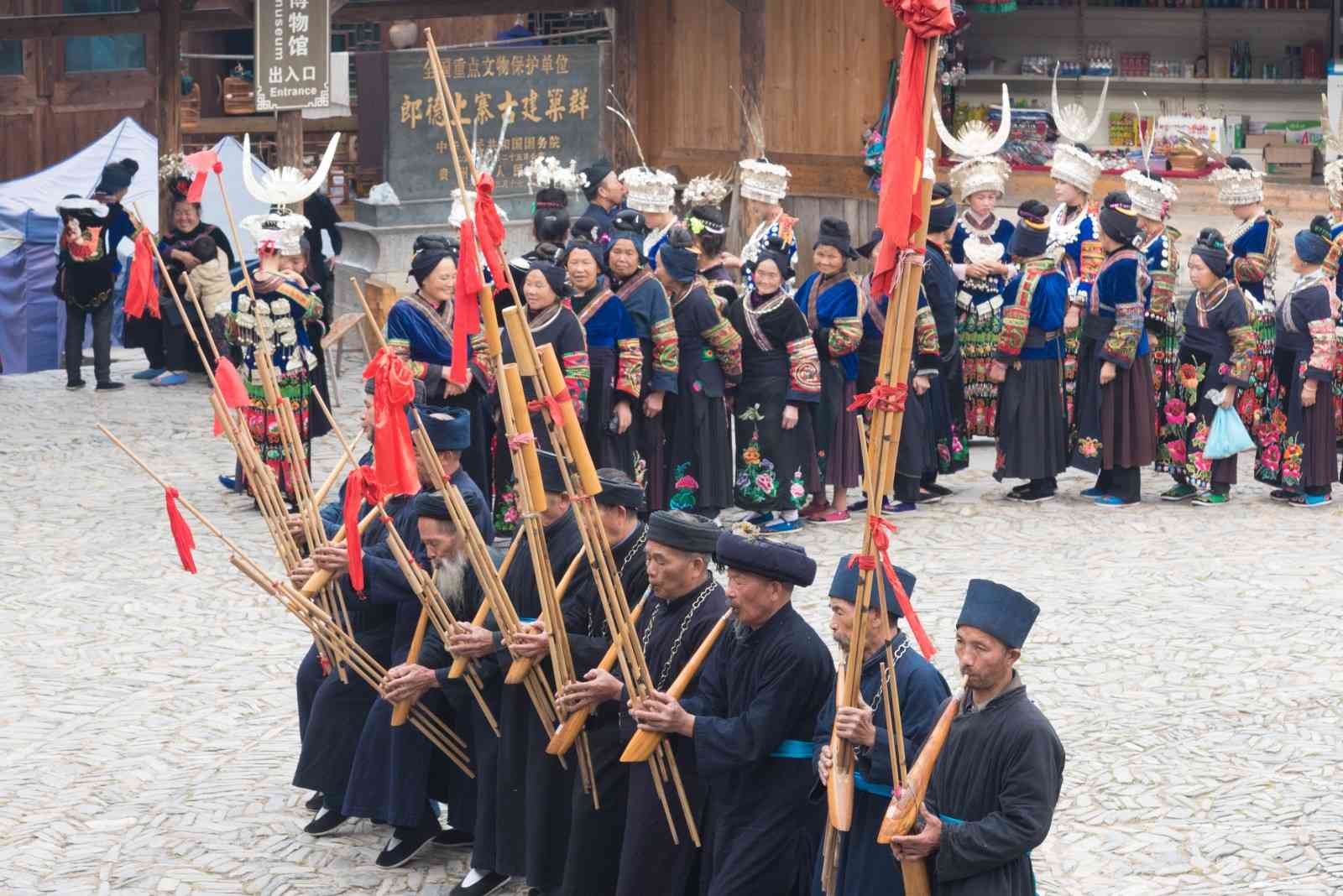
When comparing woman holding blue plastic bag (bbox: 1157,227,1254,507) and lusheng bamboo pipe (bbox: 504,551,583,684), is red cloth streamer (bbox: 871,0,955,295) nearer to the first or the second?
lusheng bamboo pipe (bbox: 504,551,583,684)

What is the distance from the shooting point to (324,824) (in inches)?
254

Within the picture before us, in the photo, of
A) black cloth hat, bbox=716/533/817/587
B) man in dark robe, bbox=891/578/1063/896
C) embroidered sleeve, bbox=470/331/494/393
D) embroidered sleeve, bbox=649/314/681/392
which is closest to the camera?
man in dark robe, bbox=891/578/1063/896

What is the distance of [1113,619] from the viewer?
8.47 metres

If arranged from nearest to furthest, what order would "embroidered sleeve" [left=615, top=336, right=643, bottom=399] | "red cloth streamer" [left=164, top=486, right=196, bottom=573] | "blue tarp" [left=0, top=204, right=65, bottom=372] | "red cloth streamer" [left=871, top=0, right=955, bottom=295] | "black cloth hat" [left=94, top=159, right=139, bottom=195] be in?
"red cloth streamer" [left=871, top=0, right=955, bottom=295]
"red cloth streamer" [left=164, top=486, right=196, bottom=573]
"embroidered sleeve" [left=615, top=336, right=643, bottom=399]
"black cloth hat" [left=94, top=159, right=139, bottom=195]
"blue tarp" [left=0, top=204, right=65, bottom=372]

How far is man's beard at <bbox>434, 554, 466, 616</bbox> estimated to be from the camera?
19.7 ft

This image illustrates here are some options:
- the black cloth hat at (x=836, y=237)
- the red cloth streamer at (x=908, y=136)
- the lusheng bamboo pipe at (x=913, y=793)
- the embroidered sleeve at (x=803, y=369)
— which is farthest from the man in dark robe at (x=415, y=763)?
the black cloth hat at (x=836, y=237)

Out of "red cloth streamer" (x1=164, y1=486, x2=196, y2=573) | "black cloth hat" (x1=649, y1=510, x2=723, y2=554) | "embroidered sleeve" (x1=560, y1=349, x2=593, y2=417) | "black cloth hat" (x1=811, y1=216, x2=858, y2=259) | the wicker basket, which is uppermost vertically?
the wicker basket

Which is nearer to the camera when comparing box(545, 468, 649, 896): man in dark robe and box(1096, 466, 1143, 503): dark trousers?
box(545, 468, 649, 896): man in dark robe

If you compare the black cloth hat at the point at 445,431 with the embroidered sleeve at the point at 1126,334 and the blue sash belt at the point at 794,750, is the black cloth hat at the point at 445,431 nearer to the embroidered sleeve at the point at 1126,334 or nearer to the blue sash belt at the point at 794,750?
the blue sash belt at the point at 794,750

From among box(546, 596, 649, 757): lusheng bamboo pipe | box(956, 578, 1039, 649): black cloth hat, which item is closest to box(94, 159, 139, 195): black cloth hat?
box(546, 596, 649, 757): lusheng bamboo pipe

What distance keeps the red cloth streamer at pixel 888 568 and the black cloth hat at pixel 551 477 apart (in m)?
1.49

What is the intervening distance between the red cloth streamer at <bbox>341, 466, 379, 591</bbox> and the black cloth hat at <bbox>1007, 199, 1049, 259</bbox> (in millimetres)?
5386

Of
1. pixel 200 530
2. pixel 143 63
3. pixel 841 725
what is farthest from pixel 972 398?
pixel 143 63

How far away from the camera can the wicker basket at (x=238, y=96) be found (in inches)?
816
